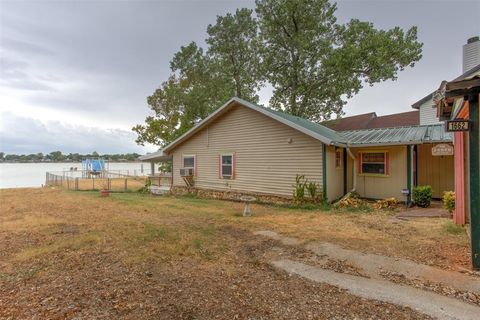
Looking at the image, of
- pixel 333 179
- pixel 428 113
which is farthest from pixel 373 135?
pixel 428 113

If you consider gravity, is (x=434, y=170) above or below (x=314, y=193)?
above

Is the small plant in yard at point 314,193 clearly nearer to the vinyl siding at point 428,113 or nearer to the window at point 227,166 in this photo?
the window at point 227,166

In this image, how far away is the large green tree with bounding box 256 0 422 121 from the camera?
18.5 m

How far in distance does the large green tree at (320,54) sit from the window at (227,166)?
10899 millimetres

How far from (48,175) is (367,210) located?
2837 cm

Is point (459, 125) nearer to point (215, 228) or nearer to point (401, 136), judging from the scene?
point (215, 228)

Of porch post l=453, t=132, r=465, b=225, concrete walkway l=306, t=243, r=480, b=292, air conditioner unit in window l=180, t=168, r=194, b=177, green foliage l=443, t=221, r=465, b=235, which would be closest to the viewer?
concrete walkway l=306, t=243, r=480, b=292

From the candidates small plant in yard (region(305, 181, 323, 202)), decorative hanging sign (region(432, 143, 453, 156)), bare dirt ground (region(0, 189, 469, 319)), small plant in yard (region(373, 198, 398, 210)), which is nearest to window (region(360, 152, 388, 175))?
small plant in yard (region(373, 198, 398, 210))

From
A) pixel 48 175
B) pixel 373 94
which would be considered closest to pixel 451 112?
pixel 373 94

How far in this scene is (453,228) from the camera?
20.2 feet

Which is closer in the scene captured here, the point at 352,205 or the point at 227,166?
the point at 352,205

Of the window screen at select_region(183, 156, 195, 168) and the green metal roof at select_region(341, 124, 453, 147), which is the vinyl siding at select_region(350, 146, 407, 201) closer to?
the green metal roof at select_region(341, 124, 453, 147)

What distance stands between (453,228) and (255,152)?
7.42 meters

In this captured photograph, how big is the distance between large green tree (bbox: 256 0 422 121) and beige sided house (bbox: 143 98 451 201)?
878cm
